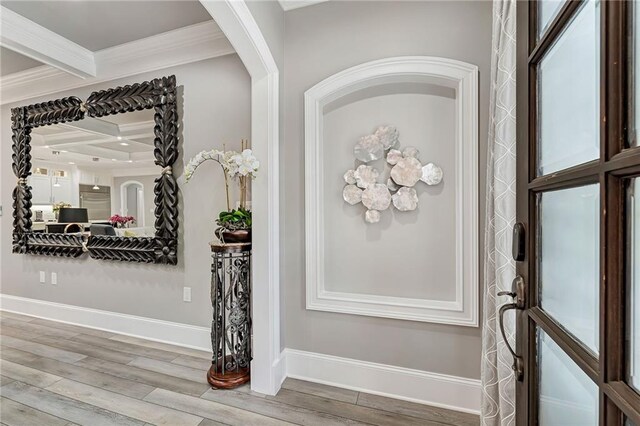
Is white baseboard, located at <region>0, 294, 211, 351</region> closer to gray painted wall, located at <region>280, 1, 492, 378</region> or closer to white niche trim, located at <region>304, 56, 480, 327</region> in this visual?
gray painted wall, located at <region>280, 1, 492, 378</region>

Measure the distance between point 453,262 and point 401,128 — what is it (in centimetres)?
96

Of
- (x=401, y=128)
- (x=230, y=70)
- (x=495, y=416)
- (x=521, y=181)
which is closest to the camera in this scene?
(x=521, y=181)

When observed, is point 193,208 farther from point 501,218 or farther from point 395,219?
point 501,218

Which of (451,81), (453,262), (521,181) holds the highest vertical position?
(451,81)

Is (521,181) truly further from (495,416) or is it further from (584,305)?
(495,416)

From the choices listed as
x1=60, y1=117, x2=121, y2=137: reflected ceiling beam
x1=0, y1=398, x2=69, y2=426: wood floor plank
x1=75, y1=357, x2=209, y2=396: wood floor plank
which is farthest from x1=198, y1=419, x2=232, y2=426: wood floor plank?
x1=60, y1=117, x2=121, y2=137: reflected ceiling beam

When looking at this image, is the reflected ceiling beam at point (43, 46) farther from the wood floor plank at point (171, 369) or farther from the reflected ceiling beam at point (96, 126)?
the wood floor plank at point (171, 369)

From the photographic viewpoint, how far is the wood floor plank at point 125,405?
1.75 m

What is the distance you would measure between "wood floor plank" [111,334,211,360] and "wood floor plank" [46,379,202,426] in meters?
0.61

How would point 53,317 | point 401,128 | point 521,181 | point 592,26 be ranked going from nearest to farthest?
point 592,26, point 521,181, point 401,128, point 53,317

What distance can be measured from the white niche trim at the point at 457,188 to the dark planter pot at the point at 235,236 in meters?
0.44

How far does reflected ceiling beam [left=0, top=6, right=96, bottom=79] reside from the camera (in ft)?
7.67

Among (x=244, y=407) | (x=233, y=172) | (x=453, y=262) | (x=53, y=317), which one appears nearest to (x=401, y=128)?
(x=453, y=262)

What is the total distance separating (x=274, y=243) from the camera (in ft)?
6.66
